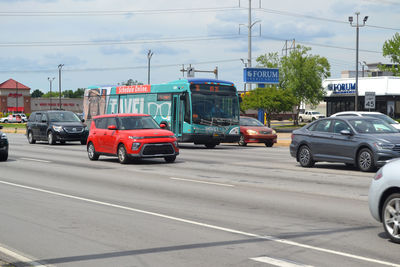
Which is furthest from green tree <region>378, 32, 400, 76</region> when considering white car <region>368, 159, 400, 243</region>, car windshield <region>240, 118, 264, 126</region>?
white car <region>368, 159, 400, 243</region>

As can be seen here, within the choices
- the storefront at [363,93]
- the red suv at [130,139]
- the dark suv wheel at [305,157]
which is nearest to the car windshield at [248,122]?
the red suv at [130,139]

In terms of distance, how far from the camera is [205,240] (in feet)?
25.5

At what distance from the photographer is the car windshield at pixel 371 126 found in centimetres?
1731

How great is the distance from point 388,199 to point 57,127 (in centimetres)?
2645

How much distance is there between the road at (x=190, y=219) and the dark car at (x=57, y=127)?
15.0 m

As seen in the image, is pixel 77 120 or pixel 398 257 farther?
pixel 77 120

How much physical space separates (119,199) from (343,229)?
4810mm

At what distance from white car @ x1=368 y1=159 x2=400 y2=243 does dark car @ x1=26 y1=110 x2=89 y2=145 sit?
25810 mm

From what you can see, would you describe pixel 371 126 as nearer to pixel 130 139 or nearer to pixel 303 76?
pixel 130 139

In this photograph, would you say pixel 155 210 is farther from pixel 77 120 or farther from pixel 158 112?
pixel 77 120

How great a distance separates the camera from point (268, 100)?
55.3 meters

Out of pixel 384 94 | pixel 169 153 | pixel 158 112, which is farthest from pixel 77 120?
pixel 384 94

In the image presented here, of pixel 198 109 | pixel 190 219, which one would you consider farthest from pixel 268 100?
pixel 190 219

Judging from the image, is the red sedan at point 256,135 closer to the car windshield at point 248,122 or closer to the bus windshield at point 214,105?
the car windshield at point 248,122
